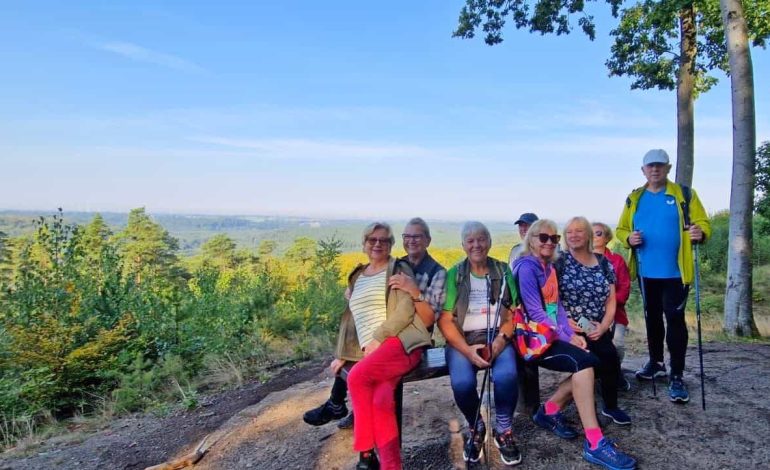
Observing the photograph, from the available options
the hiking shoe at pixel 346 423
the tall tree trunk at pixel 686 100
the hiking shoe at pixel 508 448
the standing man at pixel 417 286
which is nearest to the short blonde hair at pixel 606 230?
the standing man at pixel 417 286

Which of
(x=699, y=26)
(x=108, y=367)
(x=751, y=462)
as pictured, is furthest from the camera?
(x=699, y=26)

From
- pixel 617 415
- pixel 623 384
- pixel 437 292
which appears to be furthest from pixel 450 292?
pixel 623 384

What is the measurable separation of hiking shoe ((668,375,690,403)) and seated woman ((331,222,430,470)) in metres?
2.04

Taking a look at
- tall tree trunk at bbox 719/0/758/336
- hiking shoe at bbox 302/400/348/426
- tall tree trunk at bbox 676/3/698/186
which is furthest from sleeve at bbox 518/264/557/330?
tall tree trunk at bbox 676/3/698/186

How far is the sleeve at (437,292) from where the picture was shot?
131 inches

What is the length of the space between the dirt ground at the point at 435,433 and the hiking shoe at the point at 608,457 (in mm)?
65

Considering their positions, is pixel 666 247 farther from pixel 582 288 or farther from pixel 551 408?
pixel 551 408

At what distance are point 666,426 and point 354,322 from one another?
2287 mm

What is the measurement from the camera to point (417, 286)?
3.33 metres

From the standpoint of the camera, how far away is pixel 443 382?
481 cm

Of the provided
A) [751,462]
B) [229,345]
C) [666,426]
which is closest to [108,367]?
[229,345]

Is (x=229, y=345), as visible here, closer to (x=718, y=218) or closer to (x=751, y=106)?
(x=751, y=106)

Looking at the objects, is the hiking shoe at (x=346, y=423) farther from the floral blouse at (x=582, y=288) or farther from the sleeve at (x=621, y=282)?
the sleeve at (x=621, y=282)

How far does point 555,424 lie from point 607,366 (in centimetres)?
54
